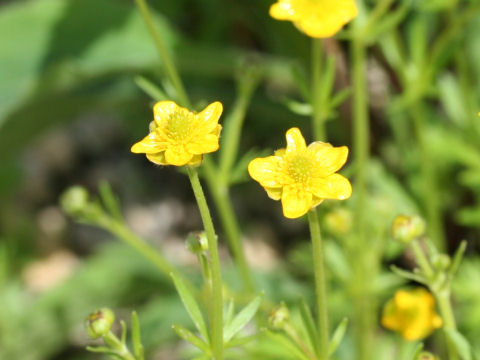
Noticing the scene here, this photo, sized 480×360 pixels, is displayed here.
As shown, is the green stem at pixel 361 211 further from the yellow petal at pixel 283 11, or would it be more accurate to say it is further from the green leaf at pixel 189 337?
the green leaf at pixel 189 337

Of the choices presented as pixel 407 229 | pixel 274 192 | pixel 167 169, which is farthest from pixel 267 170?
pixel 167 169

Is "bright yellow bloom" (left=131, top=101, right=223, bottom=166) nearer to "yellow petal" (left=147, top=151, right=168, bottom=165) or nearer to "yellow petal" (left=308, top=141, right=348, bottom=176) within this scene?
"yellow petal" (left=147, top=151, right=168, bottom=165)

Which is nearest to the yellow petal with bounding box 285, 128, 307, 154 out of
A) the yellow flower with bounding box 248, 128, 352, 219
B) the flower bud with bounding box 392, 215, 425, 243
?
the yellow flower with bounding box 248, 128, 352, 219

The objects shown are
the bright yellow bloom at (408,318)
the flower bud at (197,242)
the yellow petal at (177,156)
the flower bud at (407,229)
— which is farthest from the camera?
the bright yellow bloom at (408,318)

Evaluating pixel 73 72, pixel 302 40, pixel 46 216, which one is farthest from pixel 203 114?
pixel 46 216

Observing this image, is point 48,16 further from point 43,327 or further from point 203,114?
point 203,114

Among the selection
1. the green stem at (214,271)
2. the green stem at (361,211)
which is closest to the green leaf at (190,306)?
the green stem at (214,271)
